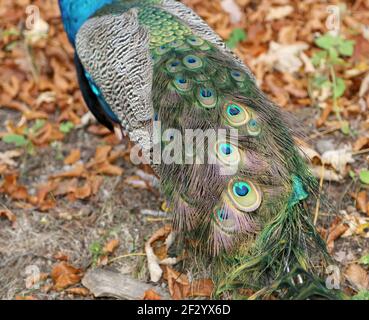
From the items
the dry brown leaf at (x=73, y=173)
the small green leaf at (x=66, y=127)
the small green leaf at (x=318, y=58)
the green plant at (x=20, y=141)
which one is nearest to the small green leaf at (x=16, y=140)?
the green plant at (x=20, y=141)

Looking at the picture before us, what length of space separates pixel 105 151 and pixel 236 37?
131 cm

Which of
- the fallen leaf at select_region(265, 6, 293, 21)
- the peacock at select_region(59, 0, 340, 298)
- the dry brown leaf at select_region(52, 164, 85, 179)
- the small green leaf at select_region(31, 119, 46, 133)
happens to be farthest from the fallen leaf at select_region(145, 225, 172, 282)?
the fallen leaf at select_region(265, 6, 293, 21)

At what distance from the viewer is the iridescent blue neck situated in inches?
130

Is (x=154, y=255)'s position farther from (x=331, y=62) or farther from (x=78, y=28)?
(x=331, y=62)

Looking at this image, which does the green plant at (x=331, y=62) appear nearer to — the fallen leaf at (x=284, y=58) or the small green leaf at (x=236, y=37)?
the fallen leaf at (x=284, y=58)

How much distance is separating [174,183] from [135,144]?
0.47 meters

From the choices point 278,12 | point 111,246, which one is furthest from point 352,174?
point 278,12

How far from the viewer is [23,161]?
353 cm

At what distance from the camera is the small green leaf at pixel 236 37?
162 inches

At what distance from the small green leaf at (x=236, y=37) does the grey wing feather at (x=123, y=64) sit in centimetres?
121

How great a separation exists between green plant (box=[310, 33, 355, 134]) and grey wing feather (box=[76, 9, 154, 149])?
1.30 meters

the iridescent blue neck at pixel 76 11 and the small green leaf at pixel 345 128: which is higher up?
the iridescent blue neck at pixel 76 11

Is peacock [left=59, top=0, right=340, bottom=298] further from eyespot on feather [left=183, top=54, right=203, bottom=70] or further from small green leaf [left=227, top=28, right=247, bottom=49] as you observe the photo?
small green leaf [left=227, top=28, right=247, bottom=49]

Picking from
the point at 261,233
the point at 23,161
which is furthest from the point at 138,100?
the point at 23,161
